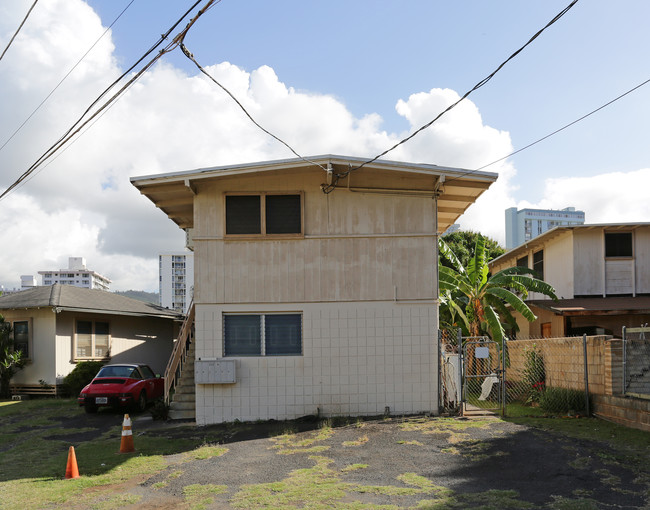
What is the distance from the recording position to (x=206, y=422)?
13.0m

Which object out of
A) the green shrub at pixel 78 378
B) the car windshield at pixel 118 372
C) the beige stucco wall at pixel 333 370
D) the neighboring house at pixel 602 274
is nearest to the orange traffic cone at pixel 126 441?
the beige stucco wall at pixel 333 370

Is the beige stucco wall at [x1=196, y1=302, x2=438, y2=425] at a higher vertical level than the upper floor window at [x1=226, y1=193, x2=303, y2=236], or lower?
lower

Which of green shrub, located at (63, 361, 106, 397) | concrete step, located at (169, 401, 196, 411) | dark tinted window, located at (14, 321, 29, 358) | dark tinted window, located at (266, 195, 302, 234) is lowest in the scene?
green shrub, located at (63, 361, 106, 397)

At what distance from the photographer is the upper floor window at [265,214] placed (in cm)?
1337

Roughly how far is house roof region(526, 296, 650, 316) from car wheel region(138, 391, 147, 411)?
12.5m

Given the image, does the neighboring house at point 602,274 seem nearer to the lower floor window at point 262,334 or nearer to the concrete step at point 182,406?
the lower floor window at point 262,334

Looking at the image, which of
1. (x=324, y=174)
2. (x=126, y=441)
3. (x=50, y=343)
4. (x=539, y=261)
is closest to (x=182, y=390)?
(x=126, y=441)

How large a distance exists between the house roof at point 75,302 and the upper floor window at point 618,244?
693 inches

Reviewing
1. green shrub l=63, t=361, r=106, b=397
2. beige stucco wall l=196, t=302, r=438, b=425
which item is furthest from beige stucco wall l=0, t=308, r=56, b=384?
beige stucco wall l=196, t=302, r=438, b=425

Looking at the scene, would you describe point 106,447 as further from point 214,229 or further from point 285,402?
point 214,229

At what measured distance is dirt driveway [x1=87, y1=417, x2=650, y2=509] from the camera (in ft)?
22.6

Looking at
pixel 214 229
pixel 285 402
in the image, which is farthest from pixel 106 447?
pixel 214 229

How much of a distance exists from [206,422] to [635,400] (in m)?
8.47

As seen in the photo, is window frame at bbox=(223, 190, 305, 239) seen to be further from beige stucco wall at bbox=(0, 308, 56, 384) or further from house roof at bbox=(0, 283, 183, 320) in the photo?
beige stucco wall at bbox=(0, 308, 56, 384)
